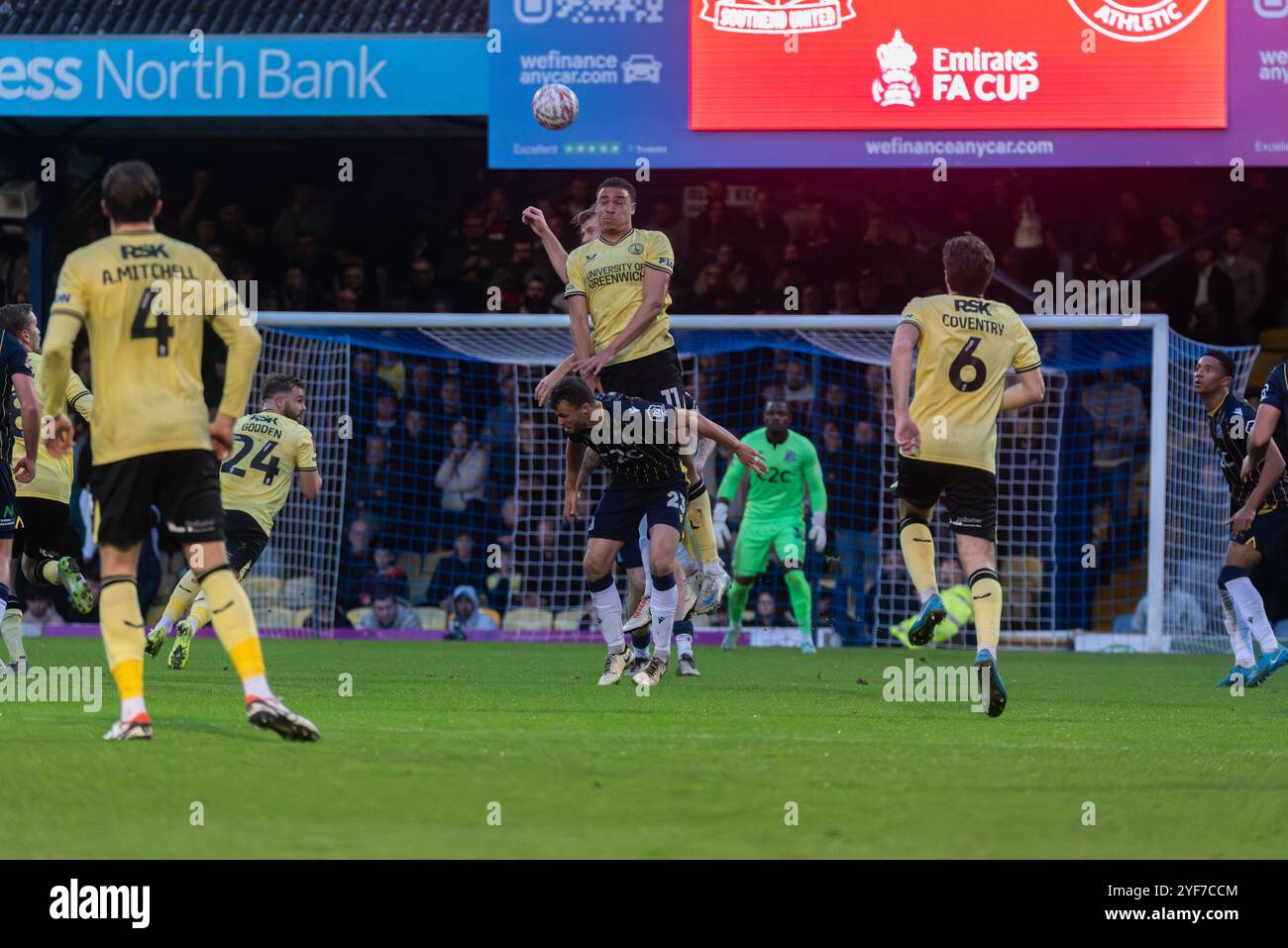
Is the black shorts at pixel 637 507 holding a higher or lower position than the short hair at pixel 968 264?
lower

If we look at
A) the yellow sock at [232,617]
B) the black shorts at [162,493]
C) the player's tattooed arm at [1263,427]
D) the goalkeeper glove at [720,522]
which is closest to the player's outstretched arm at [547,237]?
the black shorts at [162,493]

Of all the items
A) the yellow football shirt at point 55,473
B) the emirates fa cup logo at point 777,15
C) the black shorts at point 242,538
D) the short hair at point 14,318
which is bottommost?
the black shorts at point 242,538

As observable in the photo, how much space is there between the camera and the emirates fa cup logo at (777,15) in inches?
647

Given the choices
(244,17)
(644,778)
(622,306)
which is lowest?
(644,778)

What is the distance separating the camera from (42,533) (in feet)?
38.1

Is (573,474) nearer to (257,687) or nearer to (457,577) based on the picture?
(257,687)

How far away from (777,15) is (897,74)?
123cm

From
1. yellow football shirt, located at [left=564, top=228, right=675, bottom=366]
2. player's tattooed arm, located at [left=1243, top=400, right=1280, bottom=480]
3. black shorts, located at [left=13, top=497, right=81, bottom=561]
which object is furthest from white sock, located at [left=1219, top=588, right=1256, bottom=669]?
black shorts, located at [left=13, top=497, right=81, bottom=561]

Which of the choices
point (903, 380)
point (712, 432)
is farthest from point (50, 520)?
point (903, 380)

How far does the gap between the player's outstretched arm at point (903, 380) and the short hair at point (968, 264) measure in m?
0.33

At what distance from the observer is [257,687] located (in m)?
6.24

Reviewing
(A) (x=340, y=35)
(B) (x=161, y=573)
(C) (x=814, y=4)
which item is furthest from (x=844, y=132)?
(B) (x=161, y=573)

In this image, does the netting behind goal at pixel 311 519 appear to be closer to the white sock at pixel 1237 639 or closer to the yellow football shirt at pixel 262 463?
the yellow football shirt at pixel 262 463
